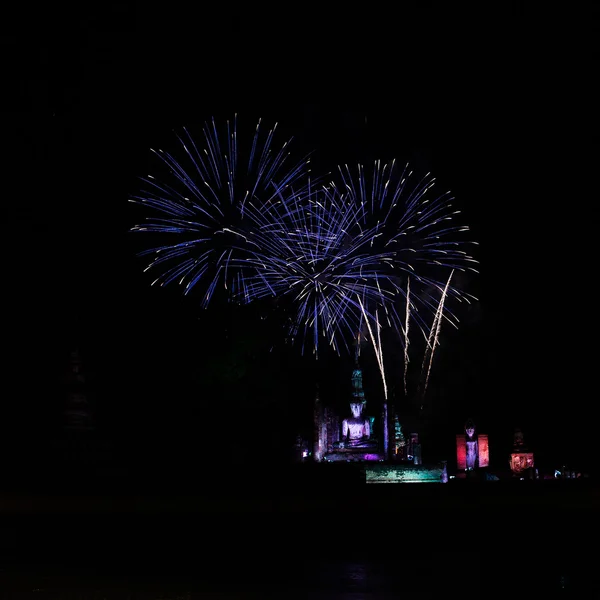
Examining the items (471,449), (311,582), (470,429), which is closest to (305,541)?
(311,582)

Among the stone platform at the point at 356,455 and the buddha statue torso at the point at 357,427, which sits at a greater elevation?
the buddha statue torso at the point at 357,427

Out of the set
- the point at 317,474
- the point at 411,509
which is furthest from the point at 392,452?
the point at 411,509

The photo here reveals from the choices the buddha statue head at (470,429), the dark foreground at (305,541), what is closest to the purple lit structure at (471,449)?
the buddha statue head at (470,429)

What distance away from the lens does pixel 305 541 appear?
35.7 feet

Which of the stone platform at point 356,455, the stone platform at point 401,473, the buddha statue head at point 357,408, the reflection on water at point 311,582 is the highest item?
the buddha statue head at point 357,408

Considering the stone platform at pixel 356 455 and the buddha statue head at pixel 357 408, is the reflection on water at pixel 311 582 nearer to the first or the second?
the stone platform at pixel 356 455

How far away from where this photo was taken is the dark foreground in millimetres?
8102

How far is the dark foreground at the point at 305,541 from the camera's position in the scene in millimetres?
8102

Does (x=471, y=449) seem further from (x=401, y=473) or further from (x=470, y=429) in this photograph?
(x=401, y=473)

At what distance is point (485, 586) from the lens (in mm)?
8008

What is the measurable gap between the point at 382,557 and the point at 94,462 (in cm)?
942

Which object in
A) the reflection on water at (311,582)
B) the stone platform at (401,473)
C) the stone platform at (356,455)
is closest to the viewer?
the reflection on water at (311,582)

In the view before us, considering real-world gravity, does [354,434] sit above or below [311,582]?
above

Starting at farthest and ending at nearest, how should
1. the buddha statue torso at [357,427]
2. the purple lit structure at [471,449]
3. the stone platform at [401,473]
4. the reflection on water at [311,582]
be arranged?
the buddha statue torso at [357,427]
the purple lit structure at [471,449]
the stone platform at [401,473]
the reflection on water at [311,582]
